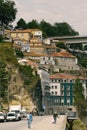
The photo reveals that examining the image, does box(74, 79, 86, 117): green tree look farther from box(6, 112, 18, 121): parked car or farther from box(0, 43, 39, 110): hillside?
box(6, 112, 18, 121): parked car

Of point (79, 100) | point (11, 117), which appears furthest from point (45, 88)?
point (11, 117)

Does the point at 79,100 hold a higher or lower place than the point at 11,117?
lower

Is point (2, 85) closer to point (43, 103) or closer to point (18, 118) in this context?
point (18, 118)

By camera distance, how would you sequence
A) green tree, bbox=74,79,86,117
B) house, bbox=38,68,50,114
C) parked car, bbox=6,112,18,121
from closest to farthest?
1. parked car, bbox=6,112,18,121
2. green tree, bbox=74,79,86,117
3. house, bbox=38,68,50,114

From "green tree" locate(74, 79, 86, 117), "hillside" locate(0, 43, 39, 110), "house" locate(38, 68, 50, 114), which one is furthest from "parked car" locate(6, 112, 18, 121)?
"green tree" locate(74, 79, 86, 117)

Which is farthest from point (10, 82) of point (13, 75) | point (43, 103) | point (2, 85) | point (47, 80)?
point (47, 80)

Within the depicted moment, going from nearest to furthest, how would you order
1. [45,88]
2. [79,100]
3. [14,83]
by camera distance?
[14,83] → [79,100] → [45,88]

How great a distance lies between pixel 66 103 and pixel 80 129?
126m

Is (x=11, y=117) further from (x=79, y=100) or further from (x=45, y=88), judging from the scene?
(x=45, y=88)

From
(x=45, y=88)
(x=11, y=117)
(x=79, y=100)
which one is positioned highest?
(x=11, y=117)

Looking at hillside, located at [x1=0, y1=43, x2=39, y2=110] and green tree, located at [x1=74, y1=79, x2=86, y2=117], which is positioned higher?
hillside, located at [x1=0, y1=43, x2=39, y2=110]

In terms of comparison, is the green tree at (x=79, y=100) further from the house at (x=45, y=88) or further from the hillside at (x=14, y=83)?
the hillside at (x=14, y=83)

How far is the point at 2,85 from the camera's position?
116 meters

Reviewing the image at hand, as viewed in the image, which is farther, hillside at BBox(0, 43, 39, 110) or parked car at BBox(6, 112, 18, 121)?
hillside at BBox(0, 43, 39, 110)
